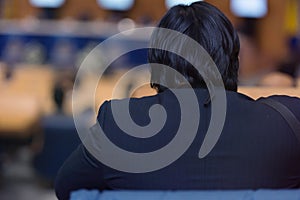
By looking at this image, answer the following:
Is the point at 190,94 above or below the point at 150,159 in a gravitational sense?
above

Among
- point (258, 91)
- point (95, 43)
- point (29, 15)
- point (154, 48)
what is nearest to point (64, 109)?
point (95, 43)

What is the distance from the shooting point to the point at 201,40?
5.26 feet

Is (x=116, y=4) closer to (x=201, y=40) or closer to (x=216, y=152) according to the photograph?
(x=201, y=40)

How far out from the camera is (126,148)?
5.00 feet

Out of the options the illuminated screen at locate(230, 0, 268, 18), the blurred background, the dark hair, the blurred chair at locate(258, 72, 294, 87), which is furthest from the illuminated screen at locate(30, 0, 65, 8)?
the dark hair

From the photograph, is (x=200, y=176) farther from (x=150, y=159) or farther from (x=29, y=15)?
(x=29, y=15)

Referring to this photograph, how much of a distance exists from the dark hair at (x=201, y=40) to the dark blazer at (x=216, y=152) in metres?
0.10

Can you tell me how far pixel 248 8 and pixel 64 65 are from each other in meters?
4.94

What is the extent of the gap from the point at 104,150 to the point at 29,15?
10.3m

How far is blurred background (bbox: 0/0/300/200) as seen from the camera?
5.14m

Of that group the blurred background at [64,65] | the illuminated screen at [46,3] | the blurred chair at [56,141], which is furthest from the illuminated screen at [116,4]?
the blurred chair at [56,141]

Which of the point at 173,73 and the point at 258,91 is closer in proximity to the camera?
the point at 173,73

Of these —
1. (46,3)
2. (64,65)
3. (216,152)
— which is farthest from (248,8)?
(216,152)

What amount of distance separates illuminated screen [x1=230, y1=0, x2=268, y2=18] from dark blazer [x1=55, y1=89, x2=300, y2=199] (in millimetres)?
10019
